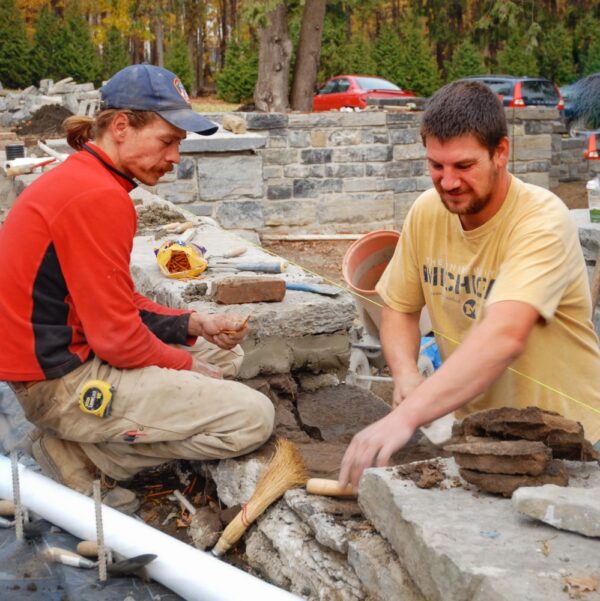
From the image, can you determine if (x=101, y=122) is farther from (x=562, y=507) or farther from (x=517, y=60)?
(x=517, y=60)

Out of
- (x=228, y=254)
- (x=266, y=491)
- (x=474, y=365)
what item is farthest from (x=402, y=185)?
(x=474, y=365)

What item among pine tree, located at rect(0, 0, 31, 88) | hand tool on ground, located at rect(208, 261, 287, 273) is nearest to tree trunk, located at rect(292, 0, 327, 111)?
pine tree, located at rect(0, 0, 31, 88)

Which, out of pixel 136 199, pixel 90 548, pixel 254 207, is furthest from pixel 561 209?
pixel 254 207

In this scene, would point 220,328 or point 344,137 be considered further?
point 344,137

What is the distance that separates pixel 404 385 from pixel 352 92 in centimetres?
2170

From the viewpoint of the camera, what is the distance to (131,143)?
3.21 meters

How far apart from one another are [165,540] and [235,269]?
1991 millimetres

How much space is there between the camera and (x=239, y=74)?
31344mm

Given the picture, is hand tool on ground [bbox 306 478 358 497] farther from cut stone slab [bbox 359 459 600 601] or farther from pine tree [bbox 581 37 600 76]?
pine tree [bbox 581 37 600 76]

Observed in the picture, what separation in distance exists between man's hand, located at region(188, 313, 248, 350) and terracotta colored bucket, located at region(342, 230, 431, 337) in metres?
2.03

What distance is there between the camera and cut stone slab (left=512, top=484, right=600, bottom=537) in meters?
1.96

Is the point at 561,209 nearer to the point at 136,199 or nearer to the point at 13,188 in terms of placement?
the point at 136,199

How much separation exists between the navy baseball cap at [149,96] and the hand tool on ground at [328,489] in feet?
4.26

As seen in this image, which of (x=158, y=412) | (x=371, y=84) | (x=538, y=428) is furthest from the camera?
(x=371, y=84)
